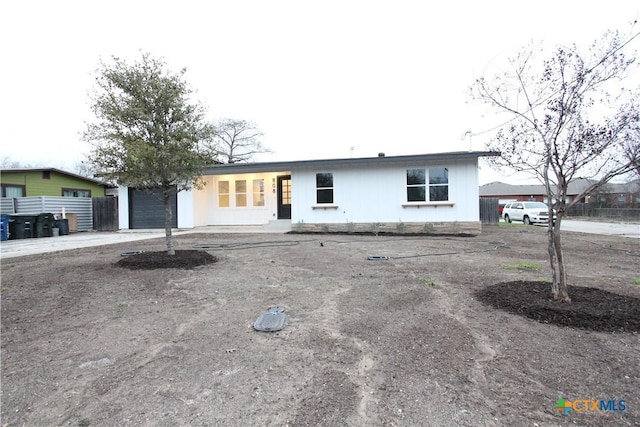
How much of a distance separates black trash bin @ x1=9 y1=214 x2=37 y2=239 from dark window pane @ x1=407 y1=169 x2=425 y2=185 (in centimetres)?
1602

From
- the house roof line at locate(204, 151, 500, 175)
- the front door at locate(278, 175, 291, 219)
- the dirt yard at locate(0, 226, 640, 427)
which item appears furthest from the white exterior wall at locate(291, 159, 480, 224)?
the dirt yard at locate(0, 226, 640, 427)

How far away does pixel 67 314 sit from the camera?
3.90m

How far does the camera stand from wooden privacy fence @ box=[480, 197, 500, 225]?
19.4m

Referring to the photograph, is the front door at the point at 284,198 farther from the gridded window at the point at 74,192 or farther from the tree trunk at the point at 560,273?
the gridded window at the point at 74,192

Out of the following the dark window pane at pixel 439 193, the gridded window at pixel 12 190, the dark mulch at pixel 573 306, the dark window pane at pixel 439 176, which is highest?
the gridded window at pixel 12 190

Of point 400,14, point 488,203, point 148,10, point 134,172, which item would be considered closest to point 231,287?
point 134,172

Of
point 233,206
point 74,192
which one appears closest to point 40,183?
point 74,192

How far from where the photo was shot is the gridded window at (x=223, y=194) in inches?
651

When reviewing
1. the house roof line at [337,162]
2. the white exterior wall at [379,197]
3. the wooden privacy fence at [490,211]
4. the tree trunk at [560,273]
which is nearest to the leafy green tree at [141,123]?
the house roof line at [337,162]

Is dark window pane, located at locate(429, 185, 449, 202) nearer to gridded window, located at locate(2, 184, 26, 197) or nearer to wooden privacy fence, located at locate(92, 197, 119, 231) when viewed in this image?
wooden privacy fence, located at locate(92, 197, 119, 231)

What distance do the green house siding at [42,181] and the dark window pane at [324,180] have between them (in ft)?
53.8

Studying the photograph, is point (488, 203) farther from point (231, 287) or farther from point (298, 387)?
point (298, 387)

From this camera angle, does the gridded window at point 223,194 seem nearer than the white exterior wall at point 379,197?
No

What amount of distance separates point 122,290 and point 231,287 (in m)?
1.59
